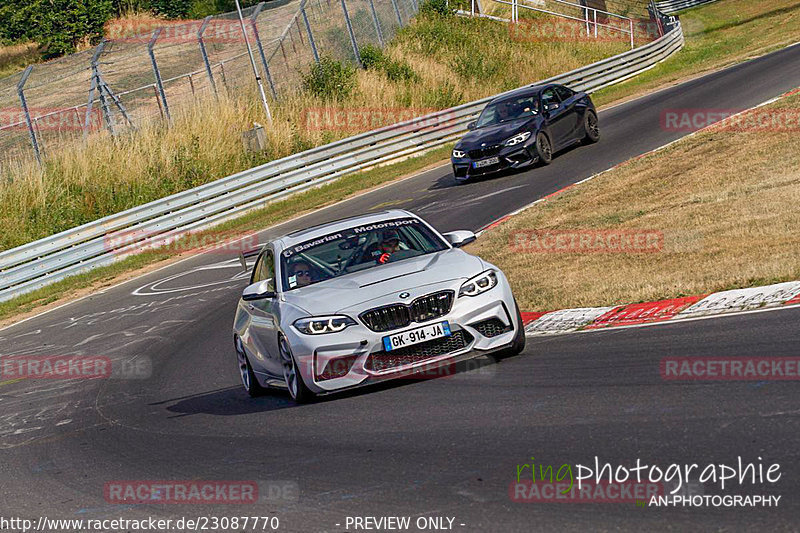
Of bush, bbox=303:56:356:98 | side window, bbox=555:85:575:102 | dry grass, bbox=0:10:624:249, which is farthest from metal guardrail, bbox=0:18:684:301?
side window, bbox=555:85:575:102

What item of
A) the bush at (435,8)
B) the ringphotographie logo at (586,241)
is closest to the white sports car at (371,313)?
the ringphotographie logo at (586,241)

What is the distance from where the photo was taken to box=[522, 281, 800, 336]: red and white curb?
9164 mm

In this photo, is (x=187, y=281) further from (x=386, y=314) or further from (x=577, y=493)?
(x=577, y=493)

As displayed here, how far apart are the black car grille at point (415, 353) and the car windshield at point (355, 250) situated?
1.27 m

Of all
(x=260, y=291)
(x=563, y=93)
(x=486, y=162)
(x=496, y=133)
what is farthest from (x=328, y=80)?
(x=260, y=291)

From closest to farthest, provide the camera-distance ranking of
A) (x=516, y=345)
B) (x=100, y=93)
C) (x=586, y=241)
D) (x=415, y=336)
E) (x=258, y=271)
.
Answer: (x=415, y=336), (x=516, y=345), (x=258, y=271), (x=586, y=241), (x=100, y=93)

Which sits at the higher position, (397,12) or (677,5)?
(397,12)

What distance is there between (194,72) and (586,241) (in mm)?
20157

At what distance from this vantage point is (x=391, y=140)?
31.9m

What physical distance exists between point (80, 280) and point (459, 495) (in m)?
18.2

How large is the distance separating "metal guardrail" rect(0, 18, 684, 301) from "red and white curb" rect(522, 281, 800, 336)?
14.7 metres

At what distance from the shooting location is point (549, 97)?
947 inches

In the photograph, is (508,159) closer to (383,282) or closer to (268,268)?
(268,268)

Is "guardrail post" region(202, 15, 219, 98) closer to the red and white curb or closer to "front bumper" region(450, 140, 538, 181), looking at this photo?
"front bumper" region(450, 140, 538, 181)
